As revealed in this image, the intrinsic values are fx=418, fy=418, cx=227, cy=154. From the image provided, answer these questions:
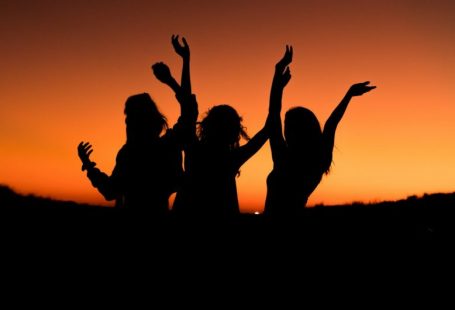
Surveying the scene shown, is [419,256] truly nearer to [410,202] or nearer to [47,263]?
[47,263]

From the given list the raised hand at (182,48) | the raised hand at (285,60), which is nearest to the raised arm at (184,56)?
the raised hand at (182,48)

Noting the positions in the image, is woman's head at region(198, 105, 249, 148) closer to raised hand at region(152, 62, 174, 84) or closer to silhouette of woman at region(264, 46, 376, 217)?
silhouette of woman at region(264, 46, 376, 217)

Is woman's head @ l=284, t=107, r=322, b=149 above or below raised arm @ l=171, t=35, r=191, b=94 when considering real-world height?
below

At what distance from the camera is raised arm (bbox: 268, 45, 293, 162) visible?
4047mm

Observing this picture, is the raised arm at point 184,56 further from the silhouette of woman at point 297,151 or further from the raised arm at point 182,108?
the silhouette of woman at point 297,151

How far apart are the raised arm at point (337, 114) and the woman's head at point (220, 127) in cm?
87

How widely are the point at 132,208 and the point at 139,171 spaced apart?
333 mm

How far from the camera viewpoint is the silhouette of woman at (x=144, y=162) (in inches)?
145

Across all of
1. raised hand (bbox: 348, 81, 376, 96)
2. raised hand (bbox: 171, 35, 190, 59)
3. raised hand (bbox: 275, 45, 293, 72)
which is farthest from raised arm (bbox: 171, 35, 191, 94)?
raised hand (bbox: 348, 81, 376, 96)

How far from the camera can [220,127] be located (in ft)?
13.0

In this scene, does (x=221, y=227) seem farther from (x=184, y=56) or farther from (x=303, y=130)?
(x=184, y=56)

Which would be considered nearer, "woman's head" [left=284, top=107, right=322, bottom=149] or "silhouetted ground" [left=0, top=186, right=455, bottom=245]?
"silhouetted ground" [left=0, top=186, right=455, bottom=245]

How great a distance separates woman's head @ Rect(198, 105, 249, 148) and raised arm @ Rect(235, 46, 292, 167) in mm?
172

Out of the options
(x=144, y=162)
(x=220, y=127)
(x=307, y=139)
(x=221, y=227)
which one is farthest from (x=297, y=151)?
(x=144, y=162)
